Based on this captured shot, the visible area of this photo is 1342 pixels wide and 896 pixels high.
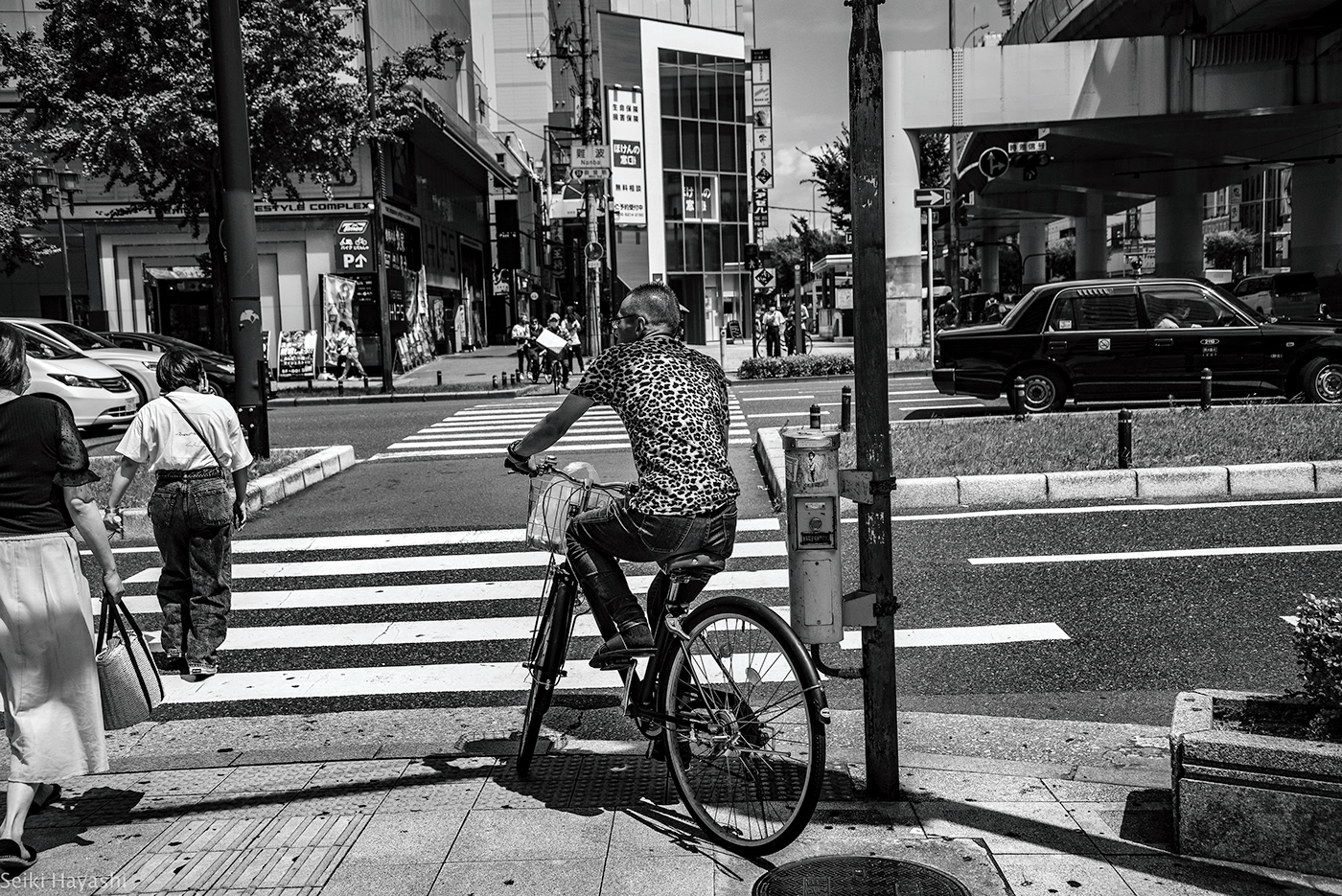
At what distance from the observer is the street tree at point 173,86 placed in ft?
72.6

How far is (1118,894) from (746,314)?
181 feet

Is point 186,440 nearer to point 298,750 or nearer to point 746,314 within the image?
point 298,750

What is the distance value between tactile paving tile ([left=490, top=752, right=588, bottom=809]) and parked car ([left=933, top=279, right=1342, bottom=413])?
38.1 ft

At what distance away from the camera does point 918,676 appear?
19.9 feet

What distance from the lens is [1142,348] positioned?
15305mm

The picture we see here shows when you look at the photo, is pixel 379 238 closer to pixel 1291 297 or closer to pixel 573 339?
pixel 573 339

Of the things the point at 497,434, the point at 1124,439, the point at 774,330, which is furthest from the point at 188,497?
the point at 774,330

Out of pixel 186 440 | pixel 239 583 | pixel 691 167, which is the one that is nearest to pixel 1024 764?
pixel 186 440

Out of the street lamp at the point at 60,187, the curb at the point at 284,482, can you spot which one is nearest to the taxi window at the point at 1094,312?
the curb at the point at 284,482

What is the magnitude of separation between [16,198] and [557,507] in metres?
29.9

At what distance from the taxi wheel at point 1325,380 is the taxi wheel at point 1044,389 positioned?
3.03 meters

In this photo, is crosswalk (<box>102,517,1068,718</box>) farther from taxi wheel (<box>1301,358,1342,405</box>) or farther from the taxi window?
taxi wheel (<box>1301,358,1342,405</box>)

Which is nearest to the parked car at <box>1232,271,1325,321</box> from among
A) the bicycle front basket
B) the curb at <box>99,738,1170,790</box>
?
the curb at <box>99,738,1170,790</box>

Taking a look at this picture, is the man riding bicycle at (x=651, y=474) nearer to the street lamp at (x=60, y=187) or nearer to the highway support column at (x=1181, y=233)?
the street lamp at (x=60, y=187)
